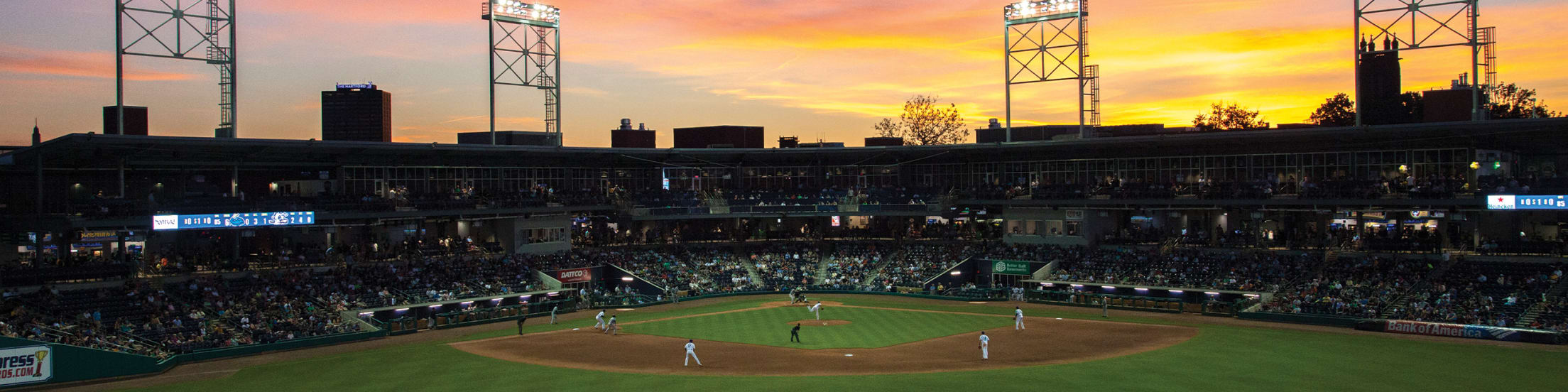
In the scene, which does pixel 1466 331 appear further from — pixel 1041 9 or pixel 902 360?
pixel 1041 9

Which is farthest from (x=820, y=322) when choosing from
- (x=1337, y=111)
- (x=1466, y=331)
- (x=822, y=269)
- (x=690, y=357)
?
(x=1337, y=111)

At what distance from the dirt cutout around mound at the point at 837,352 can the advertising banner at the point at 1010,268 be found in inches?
547

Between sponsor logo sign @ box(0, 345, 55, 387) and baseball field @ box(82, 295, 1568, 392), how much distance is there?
1989 mm

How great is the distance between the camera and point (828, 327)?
40938 millimetres

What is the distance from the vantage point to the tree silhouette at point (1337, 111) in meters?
86.2

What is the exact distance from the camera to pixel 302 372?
31.7 meters

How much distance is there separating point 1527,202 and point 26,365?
56.7 m

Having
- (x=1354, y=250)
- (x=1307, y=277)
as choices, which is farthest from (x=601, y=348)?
(x=1354, y=250)

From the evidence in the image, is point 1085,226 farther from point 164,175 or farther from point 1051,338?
point 164,175

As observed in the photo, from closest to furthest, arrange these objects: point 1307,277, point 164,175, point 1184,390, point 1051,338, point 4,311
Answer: point 1184,390 → point 4,311 → point 1051,338 → point 1307,277 → point 164,175

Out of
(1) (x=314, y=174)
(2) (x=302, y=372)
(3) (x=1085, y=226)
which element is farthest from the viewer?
(3) (x=1085, y=226)

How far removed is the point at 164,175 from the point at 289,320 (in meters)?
17.1

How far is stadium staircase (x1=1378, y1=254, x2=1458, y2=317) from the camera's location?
38.8 meters

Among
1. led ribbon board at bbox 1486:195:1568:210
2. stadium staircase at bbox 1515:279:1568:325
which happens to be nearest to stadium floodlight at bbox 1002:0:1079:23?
led ribbon board at bbox 1486:195:1568:210
